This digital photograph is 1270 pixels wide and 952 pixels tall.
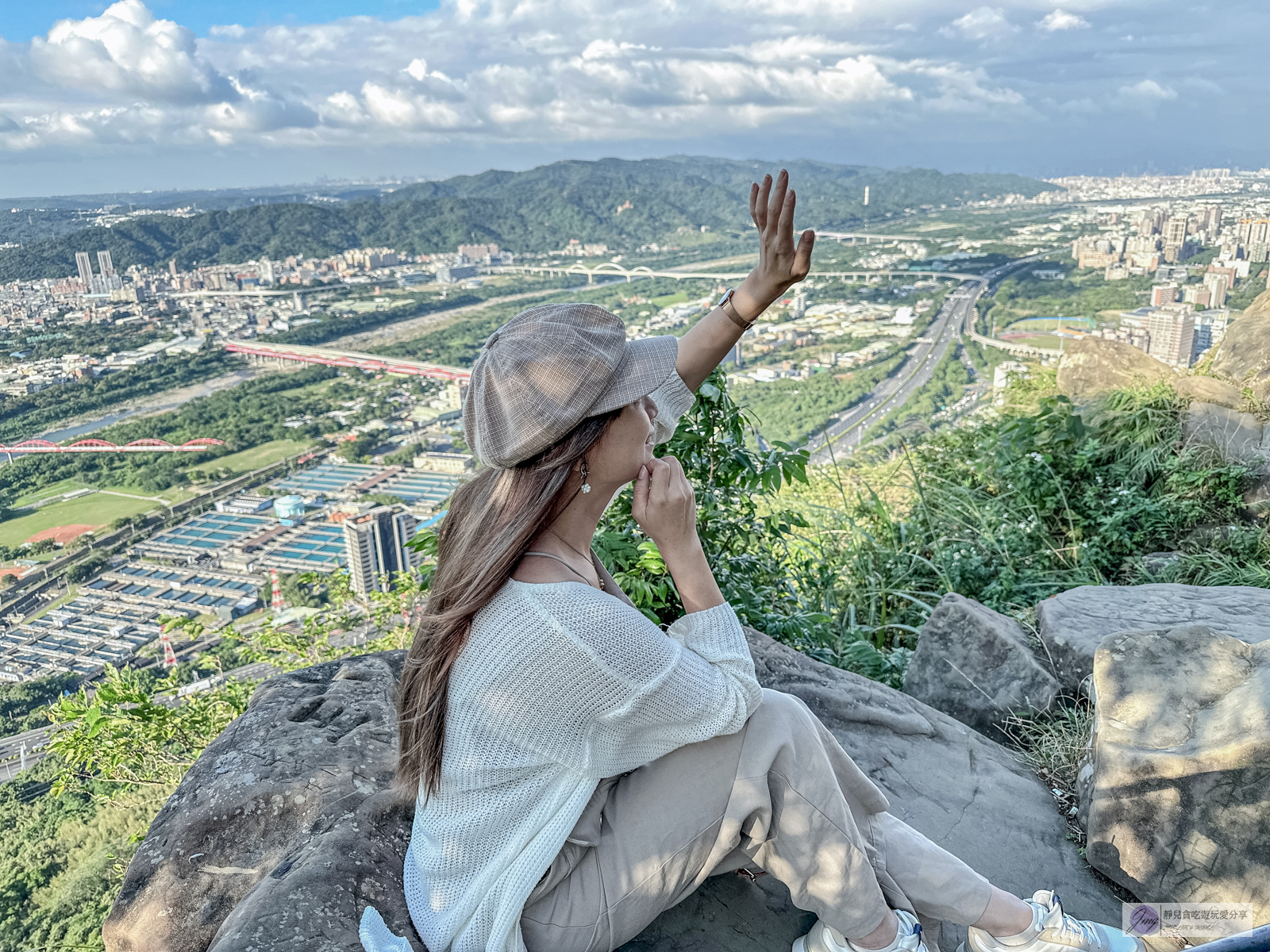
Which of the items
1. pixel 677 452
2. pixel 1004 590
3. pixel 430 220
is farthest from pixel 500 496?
pixel 430 220

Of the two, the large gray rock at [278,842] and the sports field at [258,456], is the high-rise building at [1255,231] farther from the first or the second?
the sports field at [258,456]

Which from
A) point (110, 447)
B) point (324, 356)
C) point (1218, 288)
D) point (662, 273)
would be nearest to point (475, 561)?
point (1218, 288)

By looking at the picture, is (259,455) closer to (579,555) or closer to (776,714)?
(579,555)

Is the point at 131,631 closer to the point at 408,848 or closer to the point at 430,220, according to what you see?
the point at 408,848

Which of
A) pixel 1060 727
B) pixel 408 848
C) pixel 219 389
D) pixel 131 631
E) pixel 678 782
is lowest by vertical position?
pixel 131 631

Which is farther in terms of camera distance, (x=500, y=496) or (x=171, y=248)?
(x=171, y=248)

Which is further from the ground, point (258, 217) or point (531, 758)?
point (258, 217)
